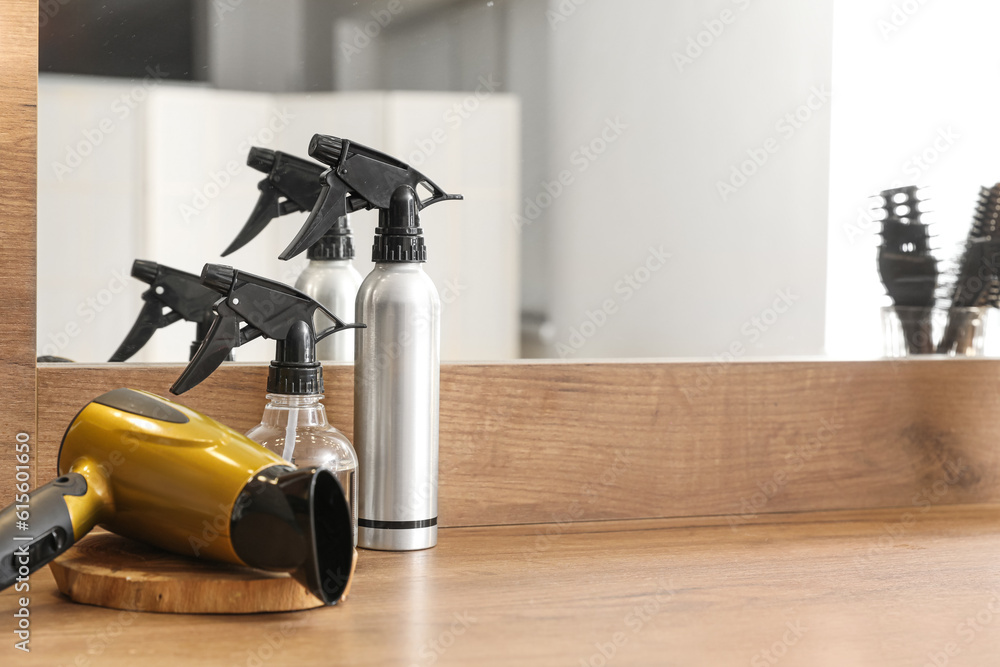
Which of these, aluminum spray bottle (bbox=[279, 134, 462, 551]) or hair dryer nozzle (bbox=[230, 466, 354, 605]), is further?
aluminum spray bottle (bbox=[279, 134, 462, 551])

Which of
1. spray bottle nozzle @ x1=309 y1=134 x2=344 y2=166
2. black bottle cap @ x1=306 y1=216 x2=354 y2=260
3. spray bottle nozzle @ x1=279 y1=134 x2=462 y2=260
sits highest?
spray bottle nozzle @ x1=309 y1=134 x2=344 y2=166

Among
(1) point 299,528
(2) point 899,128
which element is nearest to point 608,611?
(1) point 299,528

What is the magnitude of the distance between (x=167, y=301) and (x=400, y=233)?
20cm

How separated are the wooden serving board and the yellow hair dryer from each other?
11 millimetres

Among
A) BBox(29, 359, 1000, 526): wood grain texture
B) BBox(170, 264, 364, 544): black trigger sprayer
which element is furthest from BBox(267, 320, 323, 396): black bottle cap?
BBox(29, 359, 1000, 526): wood grain texture

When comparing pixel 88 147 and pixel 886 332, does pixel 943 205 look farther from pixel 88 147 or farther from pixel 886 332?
pixel 88 147

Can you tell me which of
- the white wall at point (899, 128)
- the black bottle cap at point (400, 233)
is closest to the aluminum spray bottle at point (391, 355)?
the black bottle cap at point (400, 233)

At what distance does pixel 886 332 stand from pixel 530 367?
345mm

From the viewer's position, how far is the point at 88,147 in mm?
687

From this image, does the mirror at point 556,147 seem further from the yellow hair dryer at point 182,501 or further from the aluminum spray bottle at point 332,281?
the yellow hair dryer at point 182,501

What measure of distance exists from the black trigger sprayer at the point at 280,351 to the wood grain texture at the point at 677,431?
8 centimetres

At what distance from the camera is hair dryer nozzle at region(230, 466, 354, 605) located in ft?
1.54

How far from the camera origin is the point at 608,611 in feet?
1.71

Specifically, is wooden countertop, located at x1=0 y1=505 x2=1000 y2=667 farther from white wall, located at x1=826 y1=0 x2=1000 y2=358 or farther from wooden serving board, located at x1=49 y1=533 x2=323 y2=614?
white wall, located at x1=826 y1=0 x2=1000 y2=358
